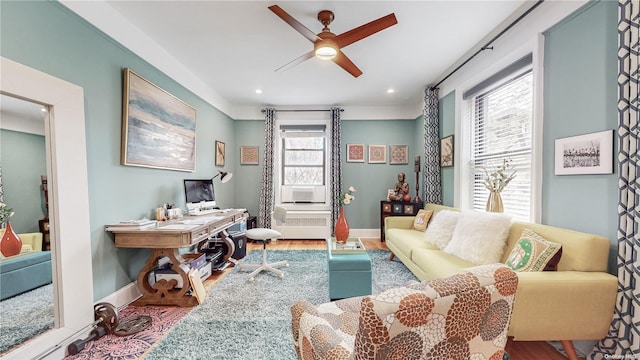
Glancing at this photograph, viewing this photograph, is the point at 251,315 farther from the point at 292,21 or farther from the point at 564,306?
the point at 292,21

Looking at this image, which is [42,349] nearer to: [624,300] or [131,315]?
[131,315]

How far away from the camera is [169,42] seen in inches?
106

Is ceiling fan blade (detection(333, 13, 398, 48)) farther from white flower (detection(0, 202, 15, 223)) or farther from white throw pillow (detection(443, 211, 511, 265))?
white flower (detection(0, 202, 15, 223))

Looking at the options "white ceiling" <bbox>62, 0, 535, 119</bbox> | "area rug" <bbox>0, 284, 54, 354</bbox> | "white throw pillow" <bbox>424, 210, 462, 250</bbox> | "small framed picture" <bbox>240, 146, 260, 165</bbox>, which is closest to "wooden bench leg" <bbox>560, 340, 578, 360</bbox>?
"white throw pillow" <bbox>424, 210, 462, 250</bbox>

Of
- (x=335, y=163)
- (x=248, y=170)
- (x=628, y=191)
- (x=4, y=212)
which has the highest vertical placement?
(x=335, y=163)

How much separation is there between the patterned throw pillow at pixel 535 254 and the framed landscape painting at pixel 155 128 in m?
3.42

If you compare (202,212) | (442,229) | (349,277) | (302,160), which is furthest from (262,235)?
(302,160)

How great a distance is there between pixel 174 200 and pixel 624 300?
400 centimetres

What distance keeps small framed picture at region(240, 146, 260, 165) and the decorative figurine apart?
287cm

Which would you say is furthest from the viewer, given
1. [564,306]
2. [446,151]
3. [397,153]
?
[397,153]

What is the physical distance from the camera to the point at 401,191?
475 cm

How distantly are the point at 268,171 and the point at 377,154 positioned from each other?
227 centimetres

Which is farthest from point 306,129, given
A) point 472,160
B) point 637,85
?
point 637,85

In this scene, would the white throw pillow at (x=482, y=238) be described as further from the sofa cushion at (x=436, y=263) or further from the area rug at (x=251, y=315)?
the area rug at (x=251, y=315)
